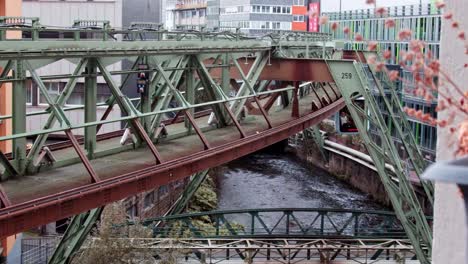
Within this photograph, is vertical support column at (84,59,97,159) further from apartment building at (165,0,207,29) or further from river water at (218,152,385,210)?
apartment building at (165,0,207,29)

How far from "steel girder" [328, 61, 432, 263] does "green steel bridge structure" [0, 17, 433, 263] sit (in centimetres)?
3

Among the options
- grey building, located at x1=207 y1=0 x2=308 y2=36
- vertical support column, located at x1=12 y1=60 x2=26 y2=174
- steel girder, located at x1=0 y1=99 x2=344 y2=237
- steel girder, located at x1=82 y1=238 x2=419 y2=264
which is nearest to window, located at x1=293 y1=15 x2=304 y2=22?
grey building, located at x1=207 y1=0 x2=308 y2=36

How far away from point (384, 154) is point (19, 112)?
34.4 ft

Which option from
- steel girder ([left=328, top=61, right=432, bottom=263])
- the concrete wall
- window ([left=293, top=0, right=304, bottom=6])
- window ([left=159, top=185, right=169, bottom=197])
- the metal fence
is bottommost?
window ([left=159, top=185, right=169, bottom=197])

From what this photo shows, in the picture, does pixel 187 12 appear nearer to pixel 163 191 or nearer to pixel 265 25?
pixel 265 25

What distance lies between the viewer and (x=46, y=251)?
2755 centimetres

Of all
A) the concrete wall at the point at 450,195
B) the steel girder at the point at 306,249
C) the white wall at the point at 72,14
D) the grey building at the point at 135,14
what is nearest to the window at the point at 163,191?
the grey building at the point at 135,14

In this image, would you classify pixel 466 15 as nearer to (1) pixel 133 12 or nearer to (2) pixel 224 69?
(2) pixel 224 69

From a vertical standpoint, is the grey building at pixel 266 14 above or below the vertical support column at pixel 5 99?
above

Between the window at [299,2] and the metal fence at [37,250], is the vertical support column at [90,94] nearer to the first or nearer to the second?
the metal fence at [37,250]

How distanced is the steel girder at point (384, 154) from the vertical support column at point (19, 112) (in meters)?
9.71

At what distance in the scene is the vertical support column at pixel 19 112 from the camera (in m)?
13.7

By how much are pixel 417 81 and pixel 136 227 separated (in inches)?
664

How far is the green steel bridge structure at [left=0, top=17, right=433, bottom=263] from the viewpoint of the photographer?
13227mm
